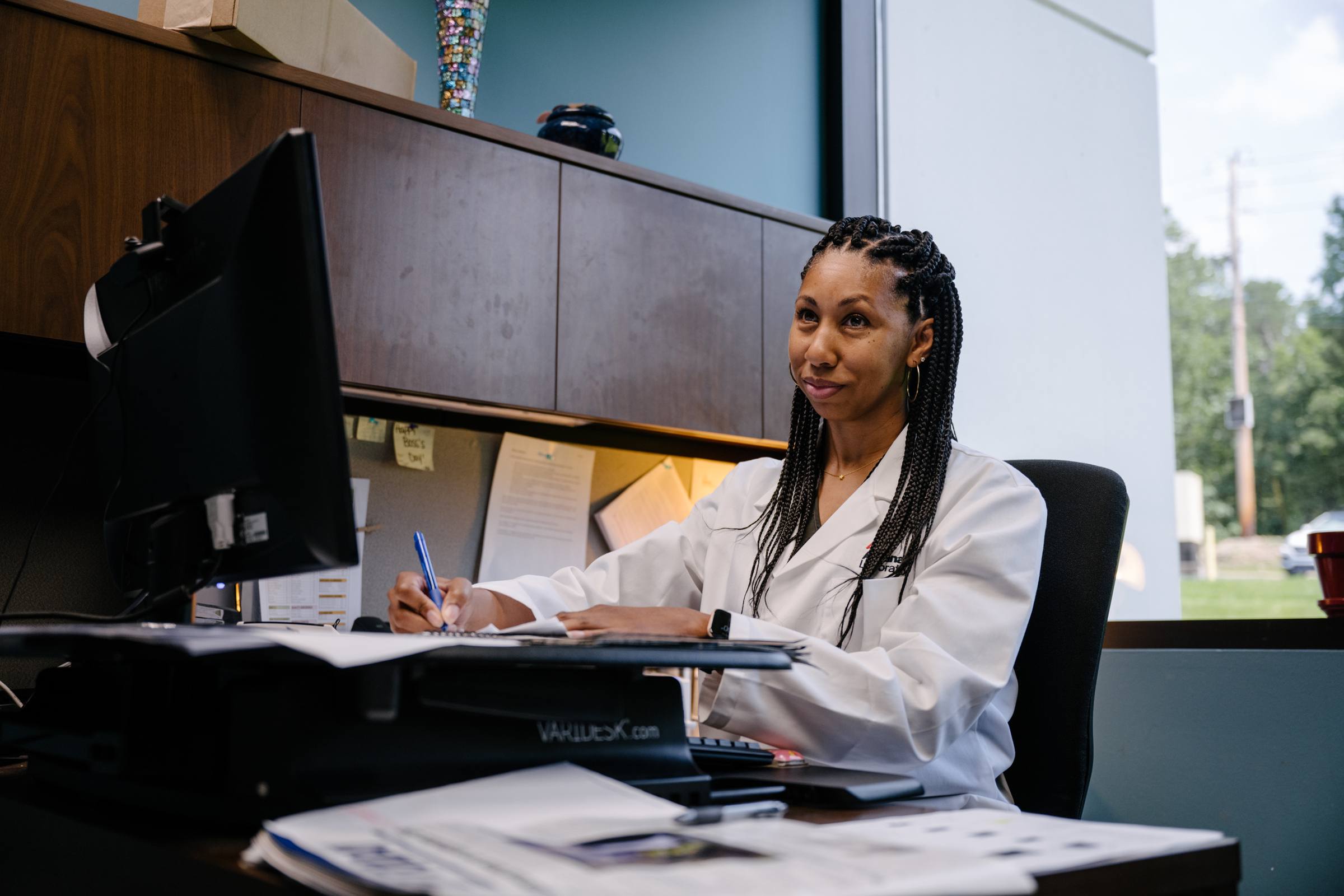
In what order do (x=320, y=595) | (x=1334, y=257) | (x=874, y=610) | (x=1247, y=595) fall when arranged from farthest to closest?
(x=1334, y=257)
(x=1247, y=595)
(x=320, y=595)
(x=874, y=610)

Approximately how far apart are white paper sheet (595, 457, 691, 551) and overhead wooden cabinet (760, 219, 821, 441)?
10.6 inches

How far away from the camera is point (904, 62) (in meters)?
2.94

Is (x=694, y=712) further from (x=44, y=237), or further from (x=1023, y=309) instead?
(x=1023, y=309)

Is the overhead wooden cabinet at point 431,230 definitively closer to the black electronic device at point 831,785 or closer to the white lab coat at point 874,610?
the white lab coat at point 874,610

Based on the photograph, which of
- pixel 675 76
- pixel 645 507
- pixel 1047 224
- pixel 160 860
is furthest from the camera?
pixel 1047 224

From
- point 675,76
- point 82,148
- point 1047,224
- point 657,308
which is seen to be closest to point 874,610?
point 657,308

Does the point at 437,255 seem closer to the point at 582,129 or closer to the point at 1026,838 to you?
the point at 582,129

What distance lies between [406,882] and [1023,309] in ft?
9.77

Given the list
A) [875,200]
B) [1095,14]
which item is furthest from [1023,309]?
[1095,14]

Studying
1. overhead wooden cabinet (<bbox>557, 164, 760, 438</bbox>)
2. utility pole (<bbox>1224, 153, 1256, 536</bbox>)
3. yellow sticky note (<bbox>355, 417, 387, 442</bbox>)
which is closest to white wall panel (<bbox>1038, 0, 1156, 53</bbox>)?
overhead wooden cabinet (<bbox>557, 164, 760, 438</bbox>)

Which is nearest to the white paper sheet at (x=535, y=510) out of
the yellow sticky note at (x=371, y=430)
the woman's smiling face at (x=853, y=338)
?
the yellow sticky note at (x=371, y=430)

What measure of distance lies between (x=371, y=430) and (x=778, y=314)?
81cm

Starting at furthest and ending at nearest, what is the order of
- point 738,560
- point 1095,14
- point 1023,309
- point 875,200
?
point 1095,14
point 1023,309
point 875,200
point 738,560

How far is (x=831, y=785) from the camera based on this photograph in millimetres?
752
